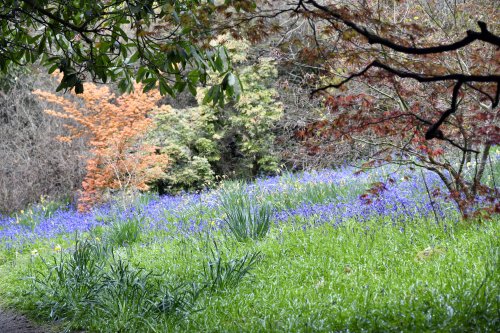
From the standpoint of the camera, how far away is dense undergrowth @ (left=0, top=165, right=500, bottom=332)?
10.4 ft

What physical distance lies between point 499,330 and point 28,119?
13406mm

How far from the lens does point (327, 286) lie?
392 cm

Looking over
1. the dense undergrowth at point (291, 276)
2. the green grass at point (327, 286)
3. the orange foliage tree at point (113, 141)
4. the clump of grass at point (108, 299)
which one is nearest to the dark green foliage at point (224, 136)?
the orange foliage tree at point (113, 141)

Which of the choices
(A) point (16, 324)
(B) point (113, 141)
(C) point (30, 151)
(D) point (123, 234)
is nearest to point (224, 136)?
(B) point (113, 141)

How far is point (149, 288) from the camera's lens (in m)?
4.19

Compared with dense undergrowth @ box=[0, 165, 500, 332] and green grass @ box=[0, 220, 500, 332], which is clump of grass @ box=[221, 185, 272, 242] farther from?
green grass @ box=[0, 220, 500, 332]

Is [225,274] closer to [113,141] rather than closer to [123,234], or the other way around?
[123,234]

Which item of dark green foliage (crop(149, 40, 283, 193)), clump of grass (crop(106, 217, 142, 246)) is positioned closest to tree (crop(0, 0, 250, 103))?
clump of grass (crop(106, 217, 142, 246))

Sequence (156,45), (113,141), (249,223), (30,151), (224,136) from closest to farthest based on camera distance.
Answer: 1. (156,45)
2. (249,223)
3. (113,141)
4. (30,151)
5. (224,136)

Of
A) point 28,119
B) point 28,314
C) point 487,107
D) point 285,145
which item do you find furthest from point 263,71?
point 28,314

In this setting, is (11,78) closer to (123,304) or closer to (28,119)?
(28,119)

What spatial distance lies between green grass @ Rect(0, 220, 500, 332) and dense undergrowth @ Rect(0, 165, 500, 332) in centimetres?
1

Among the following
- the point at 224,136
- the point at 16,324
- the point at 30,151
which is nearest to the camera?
the point at 16,324

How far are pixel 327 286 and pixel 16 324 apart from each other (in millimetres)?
2693
